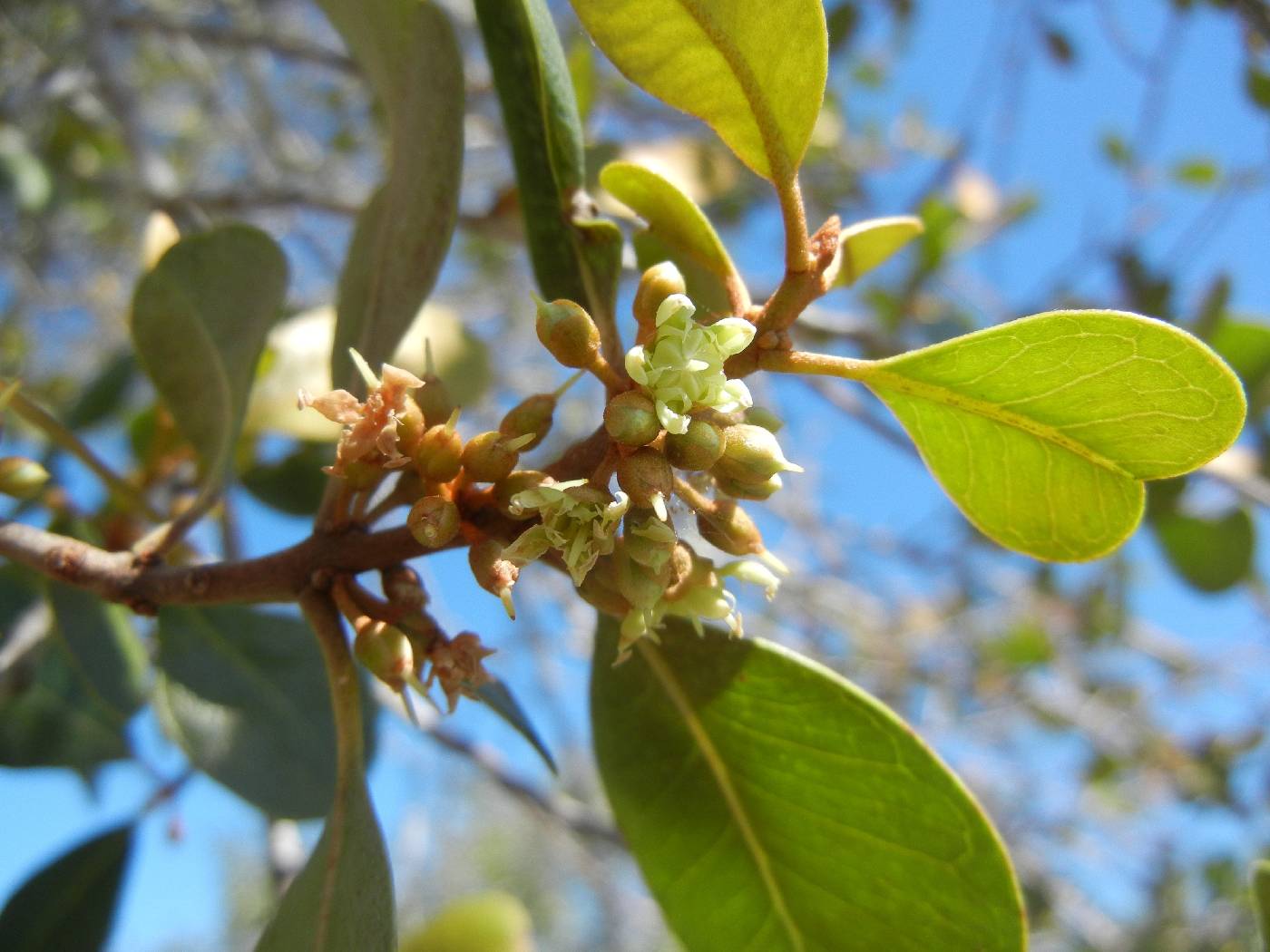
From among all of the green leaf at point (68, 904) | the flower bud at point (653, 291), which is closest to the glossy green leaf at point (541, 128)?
the flower bud at point (653, 291)

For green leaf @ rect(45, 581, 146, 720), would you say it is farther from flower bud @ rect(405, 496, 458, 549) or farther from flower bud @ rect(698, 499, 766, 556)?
flower bud @ rect(698, 499, 766, 556)

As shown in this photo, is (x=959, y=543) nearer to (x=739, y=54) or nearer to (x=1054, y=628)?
(x=1054, y=628)

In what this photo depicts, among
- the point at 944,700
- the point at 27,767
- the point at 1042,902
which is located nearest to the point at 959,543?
the point at 944,700

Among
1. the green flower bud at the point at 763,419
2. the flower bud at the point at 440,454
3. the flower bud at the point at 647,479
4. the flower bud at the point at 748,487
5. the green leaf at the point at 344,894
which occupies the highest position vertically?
the green flower bud at the point at 763,419

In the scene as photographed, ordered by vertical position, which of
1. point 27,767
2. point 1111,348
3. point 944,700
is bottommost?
point 27,767

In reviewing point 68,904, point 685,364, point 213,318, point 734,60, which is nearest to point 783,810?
point 685,364

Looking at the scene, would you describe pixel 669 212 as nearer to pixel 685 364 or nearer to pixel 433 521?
pixel 685 364

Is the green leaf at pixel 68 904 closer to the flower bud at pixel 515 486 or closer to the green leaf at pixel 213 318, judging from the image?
the green leaf at pixel 213 318
